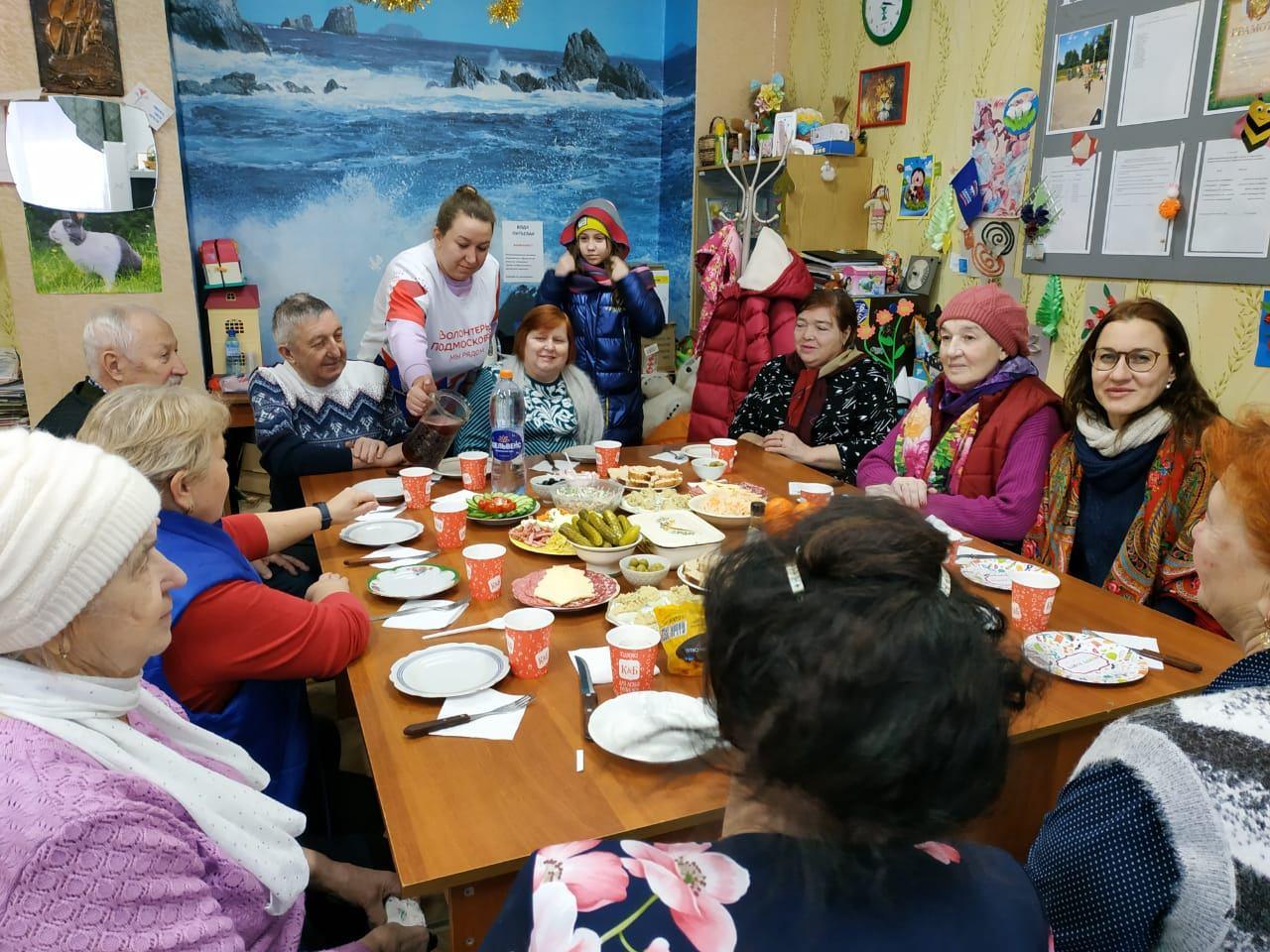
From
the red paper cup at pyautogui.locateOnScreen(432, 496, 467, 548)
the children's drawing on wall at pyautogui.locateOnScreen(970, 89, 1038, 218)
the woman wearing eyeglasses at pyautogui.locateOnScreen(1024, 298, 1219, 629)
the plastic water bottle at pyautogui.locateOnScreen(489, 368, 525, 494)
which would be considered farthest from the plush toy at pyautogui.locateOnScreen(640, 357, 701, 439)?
the red paper cup at pyautogui.locateOnScreen(432, 496, 467, 548)

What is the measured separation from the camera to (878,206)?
4.30 metres

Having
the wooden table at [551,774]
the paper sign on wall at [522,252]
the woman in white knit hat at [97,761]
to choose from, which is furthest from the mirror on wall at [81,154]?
the woman in white knit hat at [97,761]

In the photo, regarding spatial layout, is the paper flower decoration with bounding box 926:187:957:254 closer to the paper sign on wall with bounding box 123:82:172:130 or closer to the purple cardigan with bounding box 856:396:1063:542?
the purple cardigan with bounding box 856:396:1063:542

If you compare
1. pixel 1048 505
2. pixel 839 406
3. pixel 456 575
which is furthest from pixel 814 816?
pixel 839 406

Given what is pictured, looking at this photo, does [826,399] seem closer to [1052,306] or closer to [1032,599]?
[1052,306]

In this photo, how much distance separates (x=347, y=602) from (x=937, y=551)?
3.75 ft

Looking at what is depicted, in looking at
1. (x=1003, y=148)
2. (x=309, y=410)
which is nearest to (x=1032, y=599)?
(x=309, y=410)

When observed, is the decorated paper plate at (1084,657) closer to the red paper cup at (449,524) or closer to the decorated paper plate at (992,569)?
the decorated paper plate at (992,569)

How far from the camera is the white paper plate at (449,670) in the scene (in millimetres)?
1407

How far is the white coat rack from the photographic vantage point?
4371mm

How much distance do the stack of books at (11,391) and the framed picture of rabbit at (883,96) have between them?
415cm

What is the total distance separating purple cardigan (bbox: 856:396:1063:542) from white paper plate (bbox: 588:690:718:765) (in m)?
1.29

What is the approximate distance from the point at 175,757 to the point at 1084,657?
147 centimetres

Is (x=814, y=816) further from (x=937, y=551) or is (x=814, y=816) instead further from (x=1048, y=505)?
(x=1048, y=505)
